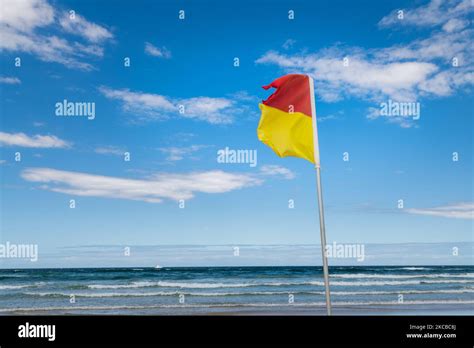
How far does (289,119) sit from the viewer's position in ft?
21.4

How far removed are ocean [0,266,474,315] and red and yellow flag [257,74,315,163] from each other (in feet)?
29.4

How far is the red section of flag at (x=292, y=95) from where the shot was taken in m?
6.32

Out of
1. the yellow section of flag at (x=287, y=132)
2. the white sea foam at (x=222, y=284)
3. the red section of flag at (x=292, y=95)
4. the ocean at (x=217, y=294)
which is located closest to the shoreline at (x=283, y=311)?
the ocean at (x=217, y=294)

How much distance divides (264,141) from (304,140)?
753 mm

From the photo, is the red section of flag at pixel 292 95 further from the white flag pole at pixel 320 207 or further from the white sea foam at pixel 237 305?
the white sea foam at pixel 237 305

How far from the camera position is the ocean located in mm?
16281

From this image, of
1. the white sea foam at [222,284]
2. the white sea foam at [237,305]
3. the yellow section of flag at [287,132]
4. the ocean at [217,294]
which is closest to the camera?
the yellow section of flag at [287,132]

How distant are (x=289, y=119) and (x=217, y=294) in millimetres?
17251

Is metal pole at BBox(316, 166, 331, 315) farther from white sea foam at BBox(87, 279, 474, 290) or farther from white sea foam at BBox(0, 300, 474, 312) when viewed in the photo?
white sea foam at BBox(87, 279, 474, 290)


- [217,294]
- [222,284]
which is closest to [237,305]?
[217,294]

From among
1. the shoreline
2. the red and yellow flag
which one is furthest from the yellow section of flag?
the shoreline

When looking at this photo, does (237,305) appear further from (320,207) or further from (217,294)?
(320,207)
